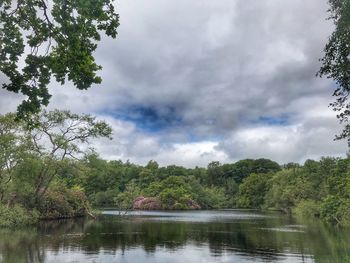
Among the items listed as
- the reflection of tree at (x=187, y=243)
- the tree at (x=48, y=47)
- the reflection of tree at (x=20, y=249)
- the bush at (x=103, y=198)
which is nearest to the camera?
the tree at (x=48, y=47)

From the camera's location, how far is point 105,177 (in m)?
132

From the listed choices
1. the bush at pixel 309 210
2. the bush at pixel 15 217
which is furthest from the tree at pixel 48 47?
the bush at pixel 309 210

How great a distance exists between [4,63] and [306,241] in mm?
29360

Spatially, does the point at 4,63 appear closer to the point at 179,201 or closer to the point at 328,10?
the point at 328,10

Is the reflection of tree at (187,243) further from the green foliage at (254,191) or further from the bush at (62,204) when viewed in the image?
the green foliage at (254,191)

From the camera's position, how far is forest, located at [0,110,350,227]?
4853 centimetres

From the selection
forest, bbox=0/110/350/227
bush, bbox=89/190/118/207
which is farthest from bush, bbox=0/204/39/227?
bush, bbox=89/190/118/207

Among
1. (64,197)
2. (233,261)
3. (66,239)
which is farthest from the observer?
(64,197)

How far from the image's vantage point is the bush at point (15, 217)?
1725 inches

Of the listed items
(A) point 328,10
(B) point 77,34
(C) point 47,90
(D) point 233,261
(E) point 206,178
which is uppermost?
(E) point 206,178

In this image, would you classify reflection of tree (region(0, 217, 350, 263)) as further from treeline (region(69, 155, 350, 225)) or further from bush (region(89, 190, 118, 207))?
bush (region(89, 190, 118, 207))

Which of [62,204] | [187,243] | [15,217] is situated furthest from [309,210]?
[15,217]

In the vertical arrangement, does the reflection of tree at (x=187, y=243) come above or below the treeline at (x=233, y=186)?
below

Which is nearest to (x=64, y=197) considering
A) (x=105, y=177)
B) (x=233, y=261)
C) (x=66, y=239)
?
(x=66, y=239)
